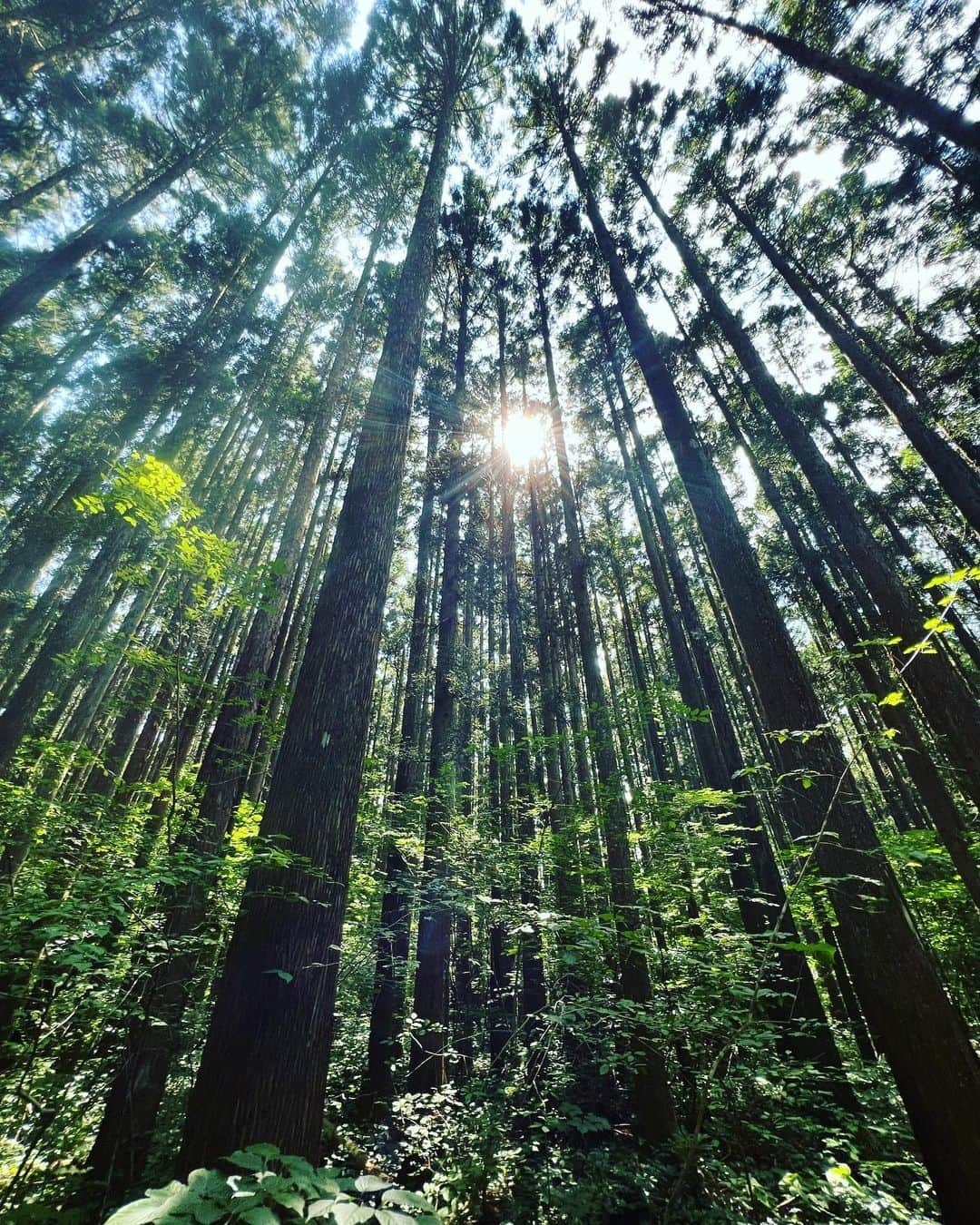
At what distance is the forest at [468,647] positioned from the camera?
3.00m

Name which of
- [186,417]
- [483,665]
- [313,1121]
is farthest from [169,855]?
[186,417]

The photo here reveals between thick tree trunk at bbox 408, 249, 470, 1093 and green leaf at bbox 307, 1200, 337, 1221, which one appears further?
thick tree trunk at bbox 408, 249, 470, 1093

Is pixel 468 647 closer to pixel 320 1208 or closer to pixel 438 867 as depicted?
pixel 438 867

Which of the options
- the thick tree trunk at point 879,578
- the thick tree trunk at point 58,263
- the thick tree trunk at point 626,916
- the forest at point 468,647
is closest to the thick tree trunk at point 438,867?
the forest at point 468,647

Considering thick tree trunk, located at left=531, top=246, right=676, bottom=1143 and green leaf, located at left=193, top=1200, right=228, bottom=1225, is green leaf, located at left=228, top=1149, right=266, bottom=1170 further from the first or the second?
thick tree trunk, located at left=531, top=246, right=676, bottom=1143

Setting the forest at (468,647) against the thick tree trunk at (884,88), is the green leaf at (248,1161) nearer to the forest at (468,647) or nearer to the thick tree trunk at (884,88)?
the forest at (468,647)

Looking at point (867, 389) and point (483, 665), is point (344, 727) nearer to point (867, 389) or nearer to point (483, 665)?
point (483, 665)

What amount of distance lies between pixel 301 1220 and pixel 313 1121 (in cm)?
180

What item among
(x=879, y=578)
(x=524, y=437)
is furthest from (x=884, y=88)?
(x=524, y=437)

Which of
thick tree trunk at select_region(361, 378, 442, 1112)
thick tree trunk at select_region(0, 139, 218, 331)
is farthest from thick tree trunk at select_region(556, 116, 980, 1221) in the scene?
thick tree trunk at select_region(0, 139, 218, 331)

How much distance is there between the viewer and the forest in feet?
9.85

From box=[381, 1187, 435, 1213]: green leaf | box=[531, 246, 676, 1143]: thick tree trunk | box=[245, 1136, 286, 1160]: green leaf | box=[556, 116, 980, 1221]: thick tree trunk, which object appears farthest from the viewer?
box=[531, 246, 676, 1143]: thick tree trunk

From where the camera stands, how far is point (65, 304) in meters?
15.1

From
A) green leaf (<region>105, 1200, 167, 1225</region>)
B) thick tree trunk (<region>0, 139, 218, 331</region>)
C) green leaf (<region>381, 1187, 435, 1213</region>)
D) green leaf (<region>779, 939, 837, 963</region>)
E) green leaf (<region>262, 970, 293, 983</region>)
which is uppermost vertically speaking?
thick tree trunk (<region>0, 139, 218, 331</region>)
